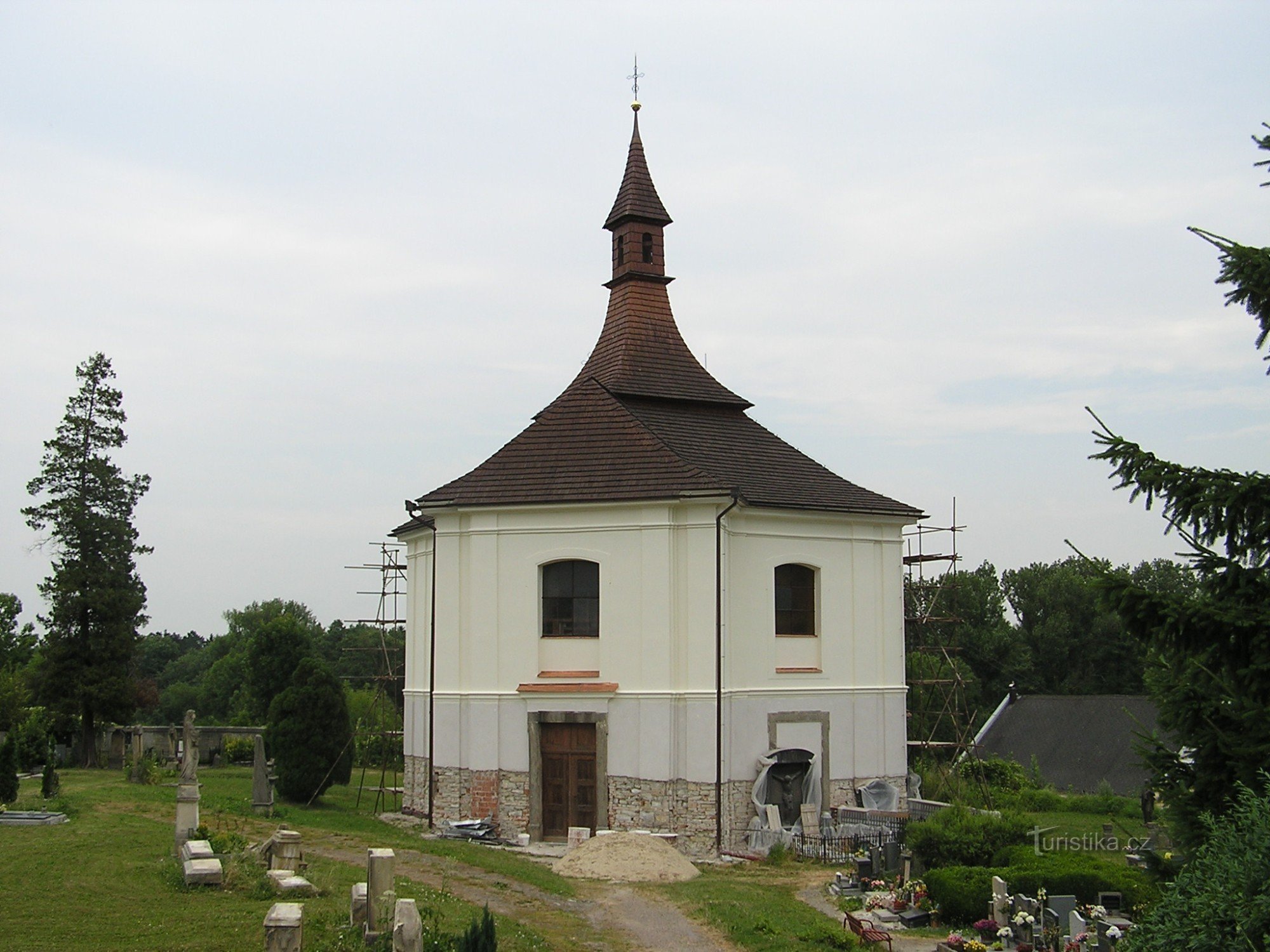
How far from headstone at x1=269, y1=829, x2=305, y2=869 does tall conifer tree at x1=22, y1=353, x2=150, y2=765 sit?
75.3ft

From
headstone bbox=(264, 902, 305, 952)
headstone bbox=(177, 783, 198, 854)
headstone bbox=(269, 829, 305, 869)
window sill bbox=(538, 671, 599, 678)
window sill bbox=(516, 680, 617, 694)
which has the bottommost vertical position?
headstone bbox=(269, 829, 305, 869)

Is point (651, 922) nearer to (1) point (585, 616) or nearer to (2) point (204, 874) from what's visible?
(2) point (204, 874)

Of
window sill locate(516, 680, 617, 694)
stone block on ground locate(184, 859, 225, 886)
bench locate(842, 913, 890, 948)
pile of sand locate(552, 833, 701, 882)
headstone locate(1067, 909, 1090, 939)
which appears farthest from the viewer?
window sill locate(516, 680, 617, 694)

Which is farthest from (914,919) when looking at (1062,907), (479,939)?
(479,939)

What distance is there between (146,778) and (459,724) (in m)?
11.7

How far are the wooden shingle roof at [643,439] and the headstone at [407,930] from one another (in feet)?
42.0

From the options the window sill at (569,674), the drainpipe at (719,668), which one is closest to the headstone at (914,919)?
the drainpipe at (719,668)

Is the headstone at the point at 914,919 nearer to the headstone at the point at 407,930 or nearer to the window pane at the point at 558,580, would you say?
the headstone at the point at 407,930

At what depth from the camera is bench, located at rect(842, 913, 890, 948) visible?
1467cm

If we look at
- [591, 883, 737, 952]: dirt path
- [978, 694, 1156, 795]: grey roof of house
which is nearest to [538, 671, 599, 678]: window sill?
[591, 883, 737, 952]: dirt path

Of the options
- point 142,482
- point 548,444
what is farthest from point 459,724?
point 142,482

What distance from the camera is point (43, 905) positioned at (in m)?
13.6

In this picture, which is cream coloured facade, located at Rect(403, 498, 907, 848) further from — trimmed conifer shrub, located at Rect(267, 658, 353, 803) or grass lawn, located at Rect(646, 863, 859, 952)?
trimmed conifer shrub, located at Rect(267, 658, 353, 803)

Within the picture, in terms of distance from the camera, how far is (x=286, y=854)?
16609 millimetres
